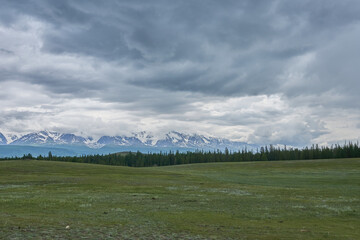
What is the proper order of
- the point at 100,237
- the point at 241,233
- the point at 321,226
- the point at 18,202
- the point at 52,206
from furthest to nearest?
the point at 18,202 → the point at 52,206 → the point at 321,226 → the point at 241,233 → the point at 100,237

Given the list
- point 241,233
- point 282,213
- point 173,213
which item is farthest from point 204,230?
point 282,213

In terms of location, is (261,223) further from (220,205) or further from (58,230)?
(58,230)

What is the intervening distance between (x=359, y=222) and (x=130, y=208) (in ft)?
61.6

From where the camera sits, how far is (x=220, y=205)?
31.3 metres

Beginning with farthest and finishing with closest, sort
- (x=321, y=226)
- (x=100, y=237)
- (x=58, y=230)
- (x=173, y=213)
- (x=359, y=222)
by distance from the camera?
(x=173, y=213) < (x=359, y=222) < (x=321, y=226) < (x=58, y=230) < (x=100, y=237)

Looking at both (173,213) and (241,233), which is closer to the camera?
(241,233)

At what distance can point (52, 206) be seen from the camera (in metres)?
28.1

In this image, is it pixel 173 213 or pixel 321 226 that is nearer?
pixel 321 226

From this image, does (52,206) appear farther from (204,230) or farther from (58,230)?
(204,230)

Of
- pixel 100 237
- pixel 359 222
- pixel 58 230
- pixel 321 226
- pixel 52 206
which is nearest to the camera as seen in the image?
pixel 100 237

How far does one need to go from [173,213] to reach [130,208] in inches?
190

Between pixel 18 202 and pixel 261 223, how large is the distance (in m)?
23.7

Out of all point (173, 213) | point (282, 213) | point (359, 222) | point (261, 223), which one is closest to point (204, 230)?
point (261, 223)

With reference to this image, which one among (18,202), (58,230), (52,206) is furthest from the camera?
(18,202)
